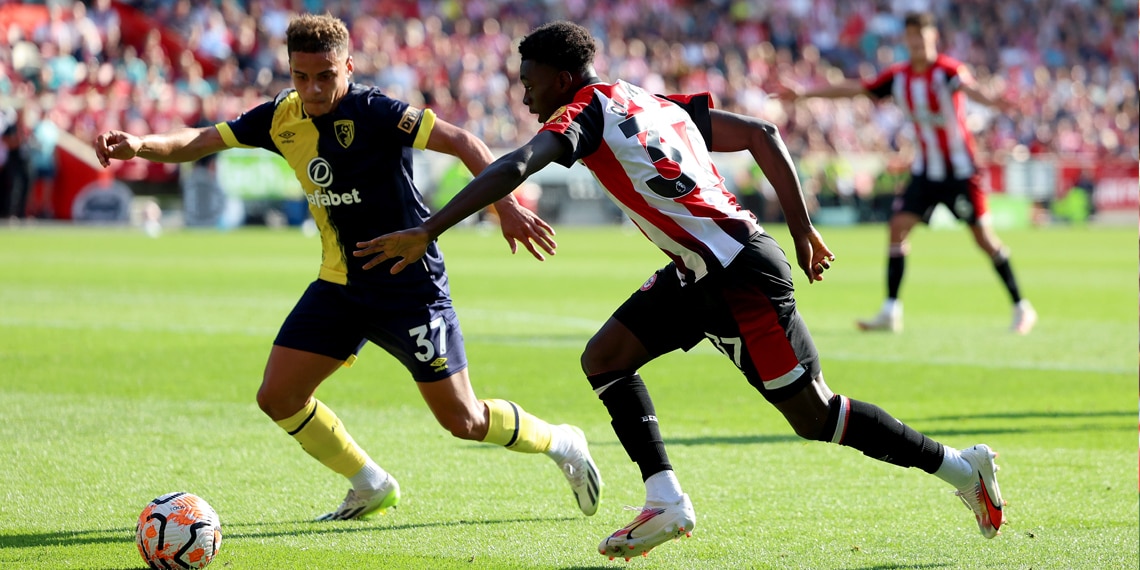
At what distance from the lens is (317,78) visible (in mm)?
5305

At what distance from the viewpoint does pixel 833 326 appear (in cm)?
1252

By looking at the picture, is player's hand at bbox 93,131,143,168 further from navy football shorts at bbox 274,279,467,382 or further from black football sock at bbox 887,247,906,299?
black football sock at bbox 887,247,906,299

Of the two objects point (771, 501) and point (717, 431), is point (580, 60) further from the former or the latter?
point (717, 431)

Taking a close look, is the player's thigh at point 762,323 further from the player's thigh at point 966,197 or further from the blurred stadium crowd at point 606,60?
the blurred stadium crowd at point 606,60

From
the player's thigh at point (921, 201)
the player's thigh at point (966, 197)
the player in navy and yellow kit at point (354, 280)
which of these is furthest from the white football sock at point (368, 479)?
the player's thigh at point (966, 197)

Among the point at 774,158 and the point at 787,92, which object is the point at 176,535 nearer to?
the point at 774,158

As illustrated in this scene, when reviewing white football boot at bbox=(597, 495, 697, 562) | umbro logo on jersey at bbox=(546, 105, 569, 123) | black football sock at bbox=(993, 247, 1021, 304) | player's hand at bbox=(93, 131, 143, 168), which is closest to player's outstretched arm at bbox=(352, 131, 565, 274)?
umbro logo on jersey at bbox=(546, 105, 569, 123)

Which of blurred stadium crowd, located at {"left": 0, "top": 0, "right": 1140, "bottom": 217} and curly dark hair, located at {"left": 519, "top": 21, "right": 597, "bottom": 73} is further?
blurred stadium crowd, located at {"left": 0, "top": 0, "right": 1140, "bottom": 217}

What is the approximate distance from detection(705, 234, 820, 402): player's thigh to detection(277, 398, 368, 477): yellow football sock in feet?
5.45

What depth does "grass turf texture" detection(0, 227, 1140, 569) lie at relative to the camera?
16.2ft

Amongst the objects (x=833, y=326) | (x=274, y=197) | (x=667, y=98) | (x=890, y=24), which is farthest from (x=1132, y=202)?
(x=667, y=98)

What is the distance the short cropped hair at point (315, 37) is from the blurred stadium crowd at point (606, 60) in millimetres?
23093

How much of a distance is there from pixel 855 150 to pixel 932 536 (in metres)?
32.1

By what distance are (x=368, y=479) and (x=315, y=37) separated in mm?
1782
